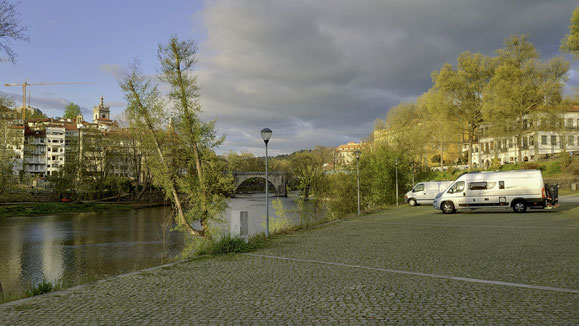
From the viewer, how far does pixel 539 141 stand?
60.4 m

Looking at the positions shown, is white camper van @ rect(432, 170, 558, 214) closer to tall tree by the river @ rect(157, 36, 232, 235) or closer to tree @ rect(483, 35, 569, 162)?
tall tree by the river @ rect(157, 36, 232, 235)

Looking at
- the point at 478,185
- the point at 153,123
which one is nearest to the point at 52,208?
the point at 153,123

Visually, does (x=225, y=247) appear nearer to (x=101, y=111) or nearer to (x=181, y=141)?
(x=181, y=141)

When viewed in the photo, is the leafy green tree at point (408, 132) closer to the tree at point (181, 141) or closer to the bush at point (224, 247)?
the tree at point (181, 141)

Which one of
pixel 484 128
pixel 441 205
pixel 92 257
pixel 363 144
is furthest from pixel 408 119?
pixel 92 257

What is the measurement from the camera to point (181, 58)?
20797 millimetres

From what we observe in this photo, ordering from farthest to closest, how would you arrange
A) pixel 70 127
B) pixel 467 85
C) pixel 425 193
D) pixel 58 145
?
pixel 70 127 → pixel 58 145 → pixel 467 85 → pixel 425 193

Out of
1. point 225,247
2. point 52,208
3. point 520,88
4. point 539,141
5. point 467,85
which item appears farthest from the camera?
point 539,141

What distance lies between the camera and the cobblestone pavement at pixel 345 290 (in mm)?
5160

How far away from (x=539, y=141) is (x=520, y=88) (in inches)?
951

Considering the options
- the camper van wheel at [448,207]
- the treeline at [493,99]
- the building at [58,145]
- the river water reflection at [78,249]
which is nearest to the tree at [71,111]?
the building at [58,145]

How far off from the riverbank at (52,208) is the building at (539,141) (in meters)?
49.4

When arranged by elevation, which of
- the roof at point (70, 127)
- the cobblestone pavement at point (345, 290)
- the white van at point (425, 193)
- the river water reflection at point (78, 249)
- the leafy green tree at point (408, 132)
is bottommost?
the river water reflection at point (78, 249)

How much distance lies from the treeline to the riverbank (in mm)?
37838
